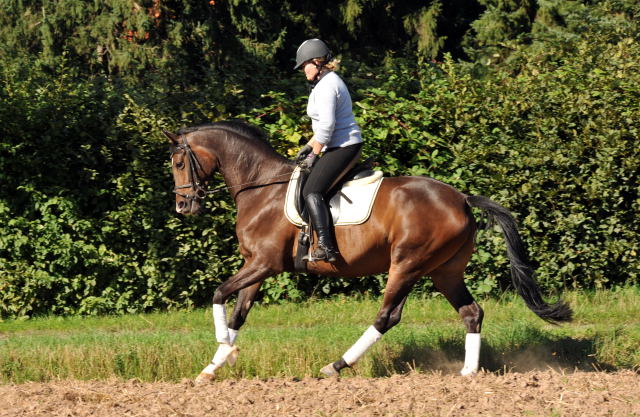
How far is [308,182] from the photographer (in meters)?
8.31

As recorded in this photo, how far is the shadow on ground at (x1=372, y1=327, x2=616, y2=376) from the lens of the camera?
9.17 meters

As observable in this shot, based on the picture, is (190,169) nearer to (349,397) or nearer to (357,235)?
(357,235)

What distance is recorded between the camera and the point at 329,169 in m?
8.30

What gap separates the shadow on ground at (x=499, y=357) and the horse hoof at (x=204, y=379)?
1750 mm

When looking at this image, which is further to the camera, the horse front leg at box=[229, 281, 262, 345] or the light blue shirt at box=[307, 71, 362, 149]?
the horse front leg at box=[229, 281, 262, 345]

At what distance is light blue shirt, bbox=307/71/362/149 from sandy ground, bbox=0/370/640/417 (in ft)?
7.27

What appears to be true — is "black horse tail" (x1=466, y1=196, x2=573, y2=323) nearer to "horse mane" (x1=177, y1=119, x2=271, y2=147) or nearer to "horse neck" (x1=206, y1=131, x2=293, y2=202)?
"horse neck" (x1=206, y1=131, x2=293, y2=202)

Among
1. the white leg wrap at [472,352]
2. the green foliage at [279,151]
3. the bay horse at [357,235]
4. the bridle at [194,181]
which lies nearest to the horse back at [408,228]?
the bay horse at [357,235]

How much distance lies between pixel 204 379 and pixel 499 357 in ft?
10.4

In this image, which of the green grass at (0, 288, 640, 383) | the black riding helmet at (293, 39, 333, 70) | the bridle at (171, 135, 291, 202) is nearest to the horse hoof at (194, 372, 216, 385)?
the green grass at (0, 288, 640, 383)

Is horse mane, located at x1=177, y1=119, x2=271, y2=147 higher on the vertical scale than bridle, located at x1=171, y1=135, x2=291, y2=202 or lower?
higher

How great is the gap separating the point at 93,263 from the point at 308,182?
15.6 ft

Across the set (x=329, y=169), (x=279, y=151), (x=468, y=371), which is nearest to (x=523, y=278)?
(x=468, y=371)

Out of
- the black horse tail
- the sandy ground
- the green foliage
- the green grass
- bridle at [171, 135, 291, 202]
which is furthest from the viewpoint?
the green foliage
